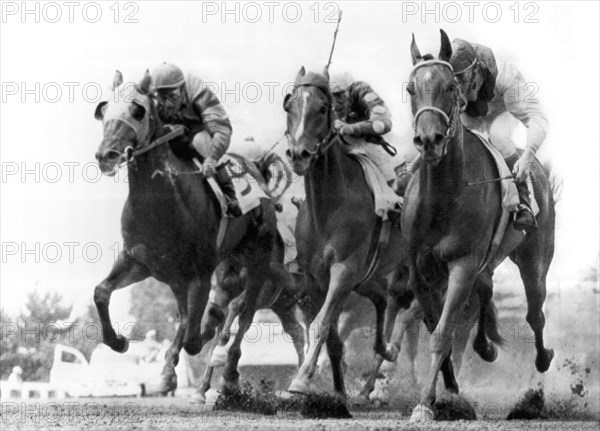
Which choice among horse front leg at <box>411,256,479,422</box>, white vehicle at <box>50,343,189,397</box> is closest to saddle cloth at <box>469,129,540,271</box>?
horse front leg at <box>411,256,479,422</box>

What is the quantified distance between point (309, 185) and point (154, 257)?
145 centimetres

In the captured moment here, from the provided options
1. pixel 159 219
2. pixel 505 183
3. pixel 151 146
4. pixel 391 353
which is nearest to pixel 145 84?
pixel 151 146

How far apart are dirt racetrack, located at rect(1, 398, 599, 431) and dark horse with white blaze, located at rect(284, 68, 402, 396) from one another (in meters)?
0.63

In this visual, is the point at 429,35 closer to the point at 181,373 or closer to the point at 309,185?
the point at 309,185

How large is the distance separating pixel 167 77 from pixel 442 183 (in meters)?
2.70

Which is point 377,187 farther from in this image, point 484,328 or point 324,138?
point 484,328

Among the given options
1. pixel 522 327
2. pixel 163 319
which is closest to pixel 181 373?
pixel 163 319

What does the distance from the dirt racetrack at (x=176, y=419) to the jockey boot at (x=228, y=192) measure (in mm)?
1639

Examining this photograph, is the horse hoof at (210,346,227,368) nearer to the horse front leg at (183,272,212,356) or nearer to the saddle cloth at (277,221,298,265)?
the horse front leg at (183,272,212,356)

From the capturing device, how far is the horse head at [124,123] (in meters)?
14.0

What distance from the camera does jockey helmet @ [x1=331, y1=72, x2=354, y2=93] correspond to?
1462cm

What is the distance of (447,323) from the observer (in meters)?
12.9

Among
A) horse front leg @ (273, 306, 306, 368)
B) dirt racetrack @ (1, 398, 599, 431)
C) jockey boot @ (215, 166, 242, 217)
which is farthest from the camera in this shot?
horse front leg @ (273, 306, 306, 368)

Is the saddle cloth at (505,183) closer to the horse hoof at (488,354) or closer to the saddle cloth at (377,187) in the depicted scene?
the saddle cloth at (377,187)
